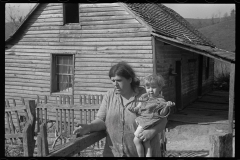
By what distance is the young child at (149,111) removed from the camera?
309 cm

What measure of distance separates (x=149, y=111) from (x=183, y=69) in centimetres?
1009

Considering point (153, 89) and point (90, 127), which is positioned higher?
point (153, 89)

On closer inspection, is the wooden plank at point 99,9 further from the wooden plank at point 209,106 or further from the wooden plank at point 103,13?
the wooden plank at point 209,106

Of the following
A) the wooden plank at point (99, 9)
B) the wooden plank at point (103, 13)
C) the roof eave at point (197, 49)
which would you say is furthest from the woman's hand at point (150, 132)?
the wooden plank at point (99, 9)

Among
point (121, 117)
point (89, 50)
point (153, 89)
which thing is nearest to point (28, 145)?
point (121, 117)

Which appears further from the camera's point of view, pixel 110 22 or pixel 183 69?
pixel 183 69

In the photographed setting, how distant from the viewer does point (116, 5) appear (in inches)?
404

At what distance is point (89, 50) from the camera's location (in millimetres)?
10977

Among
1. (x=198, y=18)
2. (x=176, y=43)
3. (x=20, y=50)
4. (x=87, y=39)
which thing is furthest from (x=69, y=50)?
(x=198, y=18)

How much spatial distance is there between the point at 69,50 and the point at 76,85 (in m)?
1.53

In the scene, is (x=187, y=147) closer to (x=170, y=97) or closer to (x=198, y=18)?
(x=170, y=97)

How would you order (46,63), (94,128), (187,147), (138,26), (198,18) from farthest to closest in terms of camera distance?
(198,18), (46,63), (138,26), (187,147), (94,128)

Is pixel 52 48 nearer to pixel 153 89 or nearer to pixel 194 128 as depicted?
pixel 194 128
